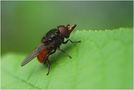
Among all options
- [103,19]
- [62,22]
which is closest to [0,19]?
[62,22]

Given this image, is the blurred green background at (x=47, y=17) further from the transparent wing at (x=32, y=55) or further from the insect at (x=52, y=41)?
the transparent wing at (x=32, y=55)

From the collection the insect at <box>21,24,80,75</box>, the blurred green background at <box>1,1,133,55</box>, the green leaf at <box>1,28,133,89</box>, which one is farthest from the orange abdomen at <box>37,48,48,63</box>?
the blurred green background at <box>1,1,133,55</box>

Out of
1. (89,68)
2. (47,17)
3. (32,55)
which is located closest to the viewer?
(89,68)

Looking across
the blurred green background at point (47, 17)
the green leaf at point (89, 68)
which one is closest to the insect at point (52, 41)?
the green leaf at point (89, 68)

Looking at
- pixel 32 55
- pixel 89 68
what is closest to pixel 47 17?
pixel 32 55

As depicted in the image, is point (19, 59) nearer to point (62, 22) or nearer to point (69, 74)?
point (69, 74)

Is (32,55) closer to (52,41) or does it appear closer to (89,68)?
(52,41)
